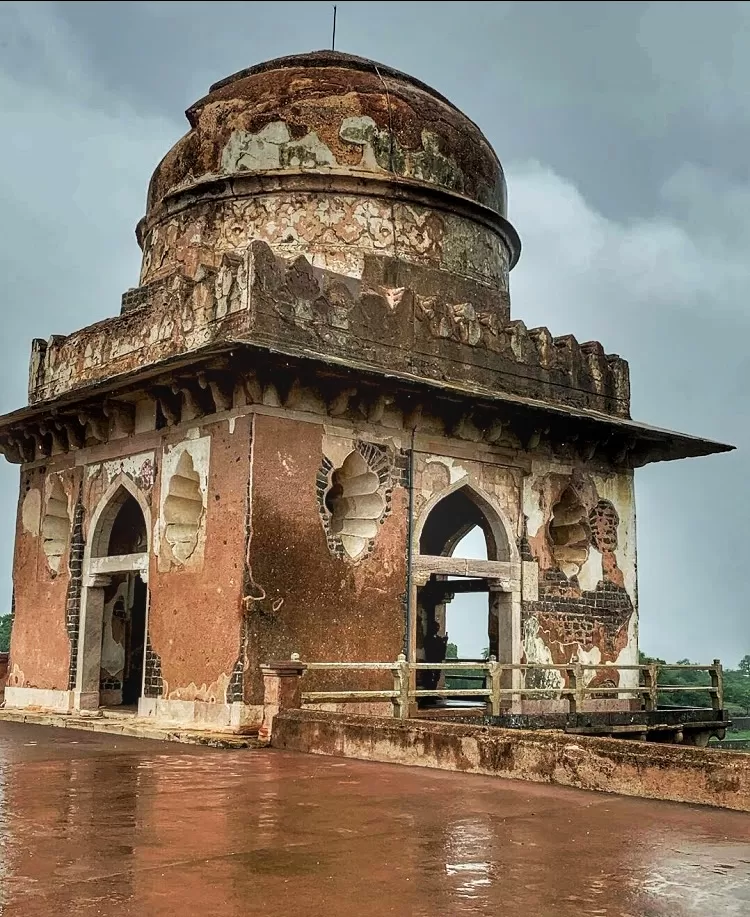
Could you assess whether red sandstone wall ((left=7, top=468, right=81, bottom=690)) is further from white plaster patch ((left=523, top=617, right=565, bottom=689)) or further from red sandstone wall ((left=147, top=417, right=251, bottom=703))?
white plaster patch ((left=523, top=617, right=565, bottom=689))

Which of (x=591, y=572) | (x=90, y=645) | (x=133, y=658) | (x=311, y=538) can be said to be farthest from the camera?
(x=133, y=658)

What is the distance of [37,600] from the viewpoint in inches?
602

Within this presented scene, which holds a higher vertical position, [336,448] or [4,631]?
[336,448]

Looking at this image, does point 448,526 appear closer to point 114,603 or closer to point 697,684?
point 114,603

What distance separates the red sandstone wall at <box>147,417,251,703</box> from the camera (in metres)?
11.7

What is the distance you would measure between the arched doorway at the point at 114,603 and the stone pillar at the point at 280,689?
3.06 meters

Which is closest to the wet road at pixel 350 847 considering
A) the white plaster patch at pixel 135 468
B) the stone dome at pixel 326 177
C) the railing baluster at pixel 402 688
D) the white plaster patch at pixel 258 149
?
the railing baluster at pixel 402 688

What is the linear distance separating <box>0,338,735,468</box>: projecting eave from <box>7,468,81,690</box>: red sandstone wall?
0.70m

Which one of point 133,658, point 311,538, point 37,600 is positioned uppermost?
point 311,538

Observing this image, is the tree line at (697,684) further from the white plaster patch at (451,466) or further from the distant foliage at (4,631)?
the white plaster patch at (451,466)

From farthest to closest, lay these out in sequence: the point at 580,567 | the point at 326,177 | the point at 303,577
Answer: the point at 580,567 < the point at 326,177 < the point at 303,577

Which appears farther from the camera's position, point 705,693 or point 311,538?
point 705,693

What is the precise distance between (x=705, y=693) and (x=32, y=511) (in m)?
15.7

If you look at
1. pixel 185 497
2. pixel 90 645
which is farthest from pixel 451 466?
pixel 90 645
